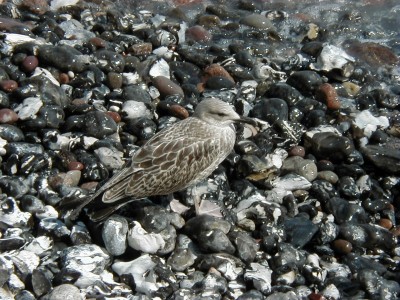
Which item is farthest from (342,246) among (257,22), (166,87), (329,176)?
(257,22)

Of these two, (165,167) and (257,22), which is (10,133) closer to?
(165,167)

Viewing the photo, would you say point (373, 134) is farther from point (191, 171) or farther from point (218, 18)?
point (218, 18)

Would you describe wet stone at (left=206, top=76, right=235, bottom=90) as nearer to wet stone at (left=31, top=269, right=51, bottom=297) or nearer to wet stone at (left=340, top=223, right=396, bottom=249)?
wet stone at (left=340, top=223, right=396, bottom=249)

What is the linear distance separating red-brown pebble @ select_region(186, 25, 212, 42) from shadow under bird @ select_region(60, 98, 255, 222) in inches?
113

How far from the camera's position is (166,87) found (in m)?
7.97

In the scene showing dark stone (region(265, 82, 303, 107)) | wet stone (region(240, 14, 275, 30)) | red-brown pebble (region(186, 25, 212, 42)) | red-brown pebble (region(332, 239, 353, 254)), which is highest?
dark stone (region(265, 82, 303, 107))

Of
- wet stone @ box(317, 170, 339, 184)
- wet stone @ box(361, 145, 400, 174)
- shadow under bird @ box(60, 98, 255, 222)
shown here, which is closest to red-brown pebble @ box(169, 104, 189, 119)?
shadow under bird @ box(60, 98, 255, 222)

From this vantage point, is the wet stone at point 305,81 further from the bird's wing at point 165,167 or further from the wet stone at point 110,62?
the bird's wing at point 165,167

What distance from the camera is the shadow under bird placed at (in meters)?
6.20

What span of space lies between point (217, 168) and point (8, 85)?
82.4 inches

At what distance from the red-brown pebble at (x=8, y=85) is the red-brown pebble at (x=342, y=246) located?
10.6ft

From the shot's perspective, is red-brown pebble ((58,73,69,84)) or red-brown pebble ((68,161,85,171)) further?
red-brown pebble ((58,73,69,84))

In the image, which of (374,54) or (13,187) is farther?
(374,54)

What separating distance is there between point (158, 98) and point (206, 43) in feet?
5.48
